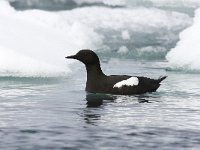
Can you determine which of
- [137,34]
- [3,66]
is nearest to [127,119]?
[3,66]

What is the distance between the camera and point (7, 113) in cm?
1395

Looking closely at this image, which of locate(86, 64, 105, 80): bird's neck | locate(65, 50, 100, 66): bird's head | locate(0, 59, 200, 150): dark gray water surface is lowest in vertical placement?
locate(0, 59, 200, 150): dark gray water surface

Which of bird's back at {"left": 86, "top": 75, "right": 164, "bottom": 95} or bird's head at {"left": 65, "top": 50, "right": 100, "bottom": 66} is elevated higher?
bird's head at {"left": 65, "top": 50, "right": 100, "bottom": 66}

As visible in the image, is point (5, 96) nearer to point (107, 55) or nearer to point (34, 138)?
point (34, 138)

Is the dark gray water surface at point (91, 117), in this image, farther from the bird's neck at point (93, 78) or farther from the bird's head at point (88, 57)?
the bird's head at point (88, 57)

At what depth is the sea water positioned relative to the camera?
11.4 metres

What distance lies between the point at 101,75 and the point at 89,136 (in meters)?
6.61

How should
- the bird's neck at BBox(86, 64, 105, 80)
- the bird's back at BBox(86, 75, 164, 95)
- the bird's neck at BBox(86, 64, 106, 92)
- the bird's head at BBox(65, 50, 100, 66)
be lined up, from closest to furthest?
the bird's back at BBox(86, 75, 164, 95) < the bird's neck at BBox(86, 64, 106, 92) < the bird's neck at BBox(86, 64, 105, 80) < the bird's head at BBox(65, 50, 100, 66)

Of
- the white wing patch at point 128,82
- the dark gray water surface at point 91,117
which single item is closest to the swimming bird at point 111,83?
the white wing patch at point 128,82

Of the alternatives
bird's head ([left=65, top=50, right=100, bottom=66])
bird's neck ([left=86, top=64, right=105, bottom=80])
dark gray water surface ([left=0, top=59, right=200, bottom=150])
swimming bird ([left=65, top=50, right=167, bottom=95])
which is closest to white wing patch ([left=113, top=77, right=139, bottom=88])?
swimming bird ([left=65, top=50, right=167, bottom=95])

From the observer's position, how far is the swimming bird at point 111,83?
1759cm

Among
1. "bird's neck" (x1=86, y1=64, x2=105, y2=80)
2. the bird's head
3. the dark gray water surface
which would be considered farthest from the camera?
the bird's head

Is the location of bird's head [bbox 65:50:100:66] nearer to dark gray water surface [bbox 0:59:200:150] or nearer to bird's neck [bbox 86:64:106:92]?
bird's neck [bbox 86:64:106:92]

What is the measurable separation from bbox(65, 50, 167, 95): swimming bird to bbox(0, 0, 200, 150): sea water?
0.90ft
